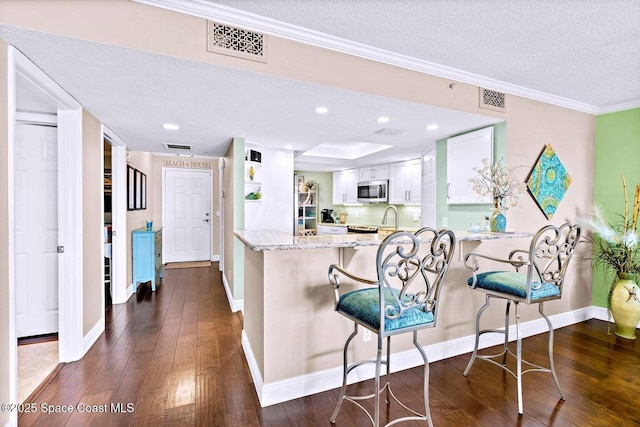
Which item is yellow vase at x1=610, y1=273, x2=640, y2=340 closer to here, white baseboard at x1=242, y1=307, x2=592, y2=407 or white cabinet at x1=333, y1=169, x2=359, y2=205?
white baseboard at x1=242, y1=307, x2=592, y2=407

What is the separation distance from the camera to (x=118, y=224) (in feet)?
12.6

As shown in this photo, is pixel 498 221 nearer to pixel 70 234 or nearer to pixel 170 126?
pixel 170 126

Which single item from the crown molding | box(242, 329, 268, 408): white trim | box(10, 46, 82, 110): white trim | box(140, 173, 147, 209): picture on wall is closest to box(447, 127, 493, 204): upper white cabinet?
the crown molding

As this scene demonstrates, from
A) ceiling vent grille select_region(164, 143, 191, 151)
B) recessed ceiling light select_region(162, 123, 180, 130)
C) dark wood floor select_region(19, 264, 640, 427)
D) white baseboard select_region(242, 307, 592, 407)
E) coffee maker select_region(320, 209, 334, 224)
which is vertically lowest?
dark wood floor select_region(19, 264, 640, 427)

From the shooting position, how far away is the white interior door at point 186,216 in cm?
638

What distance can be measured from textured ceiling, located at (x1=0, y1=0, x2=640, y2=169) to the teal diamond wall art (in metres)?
0.67

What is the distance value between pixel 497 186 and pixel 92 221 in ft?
12.6

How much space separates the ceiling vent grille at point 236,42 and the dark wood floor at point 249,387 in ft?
7.20

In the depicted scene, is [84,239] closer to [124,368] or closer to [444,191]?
[124,368]

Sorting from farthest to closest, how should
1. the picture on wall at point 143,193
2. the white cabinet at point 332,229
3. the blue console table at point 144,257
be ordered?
the white cabinet at point 332,229
the picture on wall at point 143,193
the blue console table at point 144,257

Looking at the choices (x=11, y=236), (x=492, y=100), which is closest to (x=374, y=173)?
(x=492, y=100)

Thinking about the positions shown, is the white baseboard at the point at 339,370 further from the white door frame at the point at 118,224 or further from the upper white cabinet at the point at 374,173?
the upper white cabinet at the point at 374,173

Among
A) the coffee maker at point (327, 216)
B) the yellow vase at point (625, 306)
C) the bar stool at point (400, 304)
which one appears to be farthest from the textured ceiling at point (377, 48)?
the coffee maker at point (327, 216)

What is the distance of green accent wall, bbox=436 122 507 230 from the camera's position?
2.98 meters
